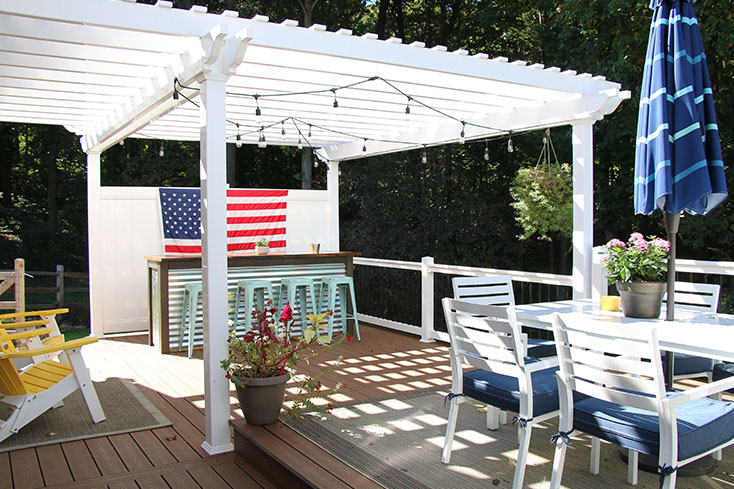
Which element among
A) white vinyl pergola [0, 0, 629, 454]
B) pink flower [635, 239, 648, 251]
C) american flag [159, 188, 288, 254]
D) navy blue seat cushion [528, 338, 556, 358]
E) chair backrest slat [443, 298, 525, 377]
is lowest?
navy blue seat cushion [528, 338, 556, 358]

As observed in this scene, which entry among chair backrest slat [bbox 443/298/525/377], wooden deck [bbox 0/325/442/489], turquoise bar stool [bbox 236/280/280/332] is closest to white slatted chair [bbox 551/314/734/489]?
chair backrest slat [bbox 443/298/525/377]

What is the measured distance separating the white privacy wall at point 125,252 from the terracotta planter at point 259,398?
4.36 metres

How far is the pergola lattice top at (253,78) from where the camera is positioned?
3.60 meters

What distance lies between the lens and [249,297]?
6.34 metres

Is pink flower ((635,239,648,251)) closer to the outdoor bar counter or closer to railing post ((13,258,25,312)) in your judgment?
the outdoor bar counter

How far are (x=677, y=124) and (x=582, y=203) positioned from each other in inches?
88.1

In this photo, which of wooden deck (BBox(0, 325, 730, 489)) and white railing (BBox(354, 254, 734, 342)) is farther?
white railing (BBox(354, 254, 734, 342))

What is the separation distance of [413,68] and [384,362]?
2.78 metres

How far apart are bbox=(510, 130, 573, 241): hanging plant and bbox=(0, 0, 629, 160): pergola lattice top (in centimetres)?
186

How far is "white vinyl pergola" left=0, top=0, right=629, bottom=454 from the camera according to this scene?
364 centimetres

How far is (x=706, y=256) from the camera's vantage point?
10711 millimetres

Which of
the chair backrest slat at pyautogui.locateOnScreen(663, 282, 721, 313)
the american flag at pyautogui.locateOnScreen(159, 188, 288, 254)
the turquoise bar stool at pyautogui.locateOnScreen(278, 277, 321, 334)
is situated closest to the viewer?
the chair backrest slat at pyautogui.locateOnScreen(663, 282, 721, 313)

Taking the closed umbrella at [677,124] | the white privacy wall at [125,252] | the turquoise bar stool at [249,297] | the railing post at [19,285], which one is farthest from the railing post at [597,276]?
the white privacy wall at [125,252]

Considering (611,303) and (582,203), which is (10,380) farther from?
(582,203)
